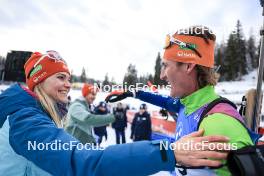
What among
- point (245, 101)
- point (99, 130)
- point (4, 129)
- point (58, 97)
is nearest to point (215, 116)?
point (245, 101)

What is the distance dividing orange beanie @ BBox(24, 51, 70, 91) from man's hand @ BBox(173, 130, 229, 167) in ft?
5.48

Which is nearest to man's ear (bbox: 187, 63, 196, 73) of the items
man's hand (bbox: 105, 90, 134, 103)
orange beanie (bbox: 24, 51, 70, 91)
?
man's hand (bbox: 105, 90, 134, 103)

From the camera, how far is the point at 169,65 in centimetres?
243

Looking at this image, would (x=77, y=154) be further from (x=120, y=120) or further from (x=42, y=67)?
(x=120, y=120)

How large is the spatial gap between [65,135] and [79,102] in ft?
14.1

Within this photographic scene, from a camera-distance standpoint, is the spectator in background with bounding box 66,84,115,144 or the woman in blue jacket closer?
the woman in blue jacket

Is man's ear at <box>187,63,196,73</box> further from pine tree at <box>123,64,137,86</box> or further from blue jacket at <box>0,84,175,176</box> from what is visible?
pine tree at <box>123,64,137,86</box>

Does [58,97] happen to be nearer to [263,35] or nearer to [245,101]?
[245,101]

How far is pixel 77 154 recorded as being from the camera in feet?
4.34

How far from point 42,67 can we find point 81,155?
1.55m

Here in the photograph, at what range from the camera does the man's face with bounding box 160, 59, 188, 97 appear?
2.34 metres

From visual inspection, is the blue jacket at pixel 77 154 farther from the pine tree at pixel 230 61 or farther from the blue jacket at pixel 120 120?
the pine tree at pixel 230 61

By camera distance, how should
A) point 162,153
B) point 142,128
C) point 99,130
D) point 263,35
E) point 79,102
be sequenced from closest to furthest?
point 162,153 < point 263,35 < point 79,102 < point 142,128 < point 99,130

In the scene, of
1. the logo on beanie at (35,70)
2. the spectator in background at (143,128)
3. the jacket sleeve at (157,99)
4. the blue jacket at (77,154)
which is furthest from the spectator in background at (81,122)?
the spectator in background at (143,128)
